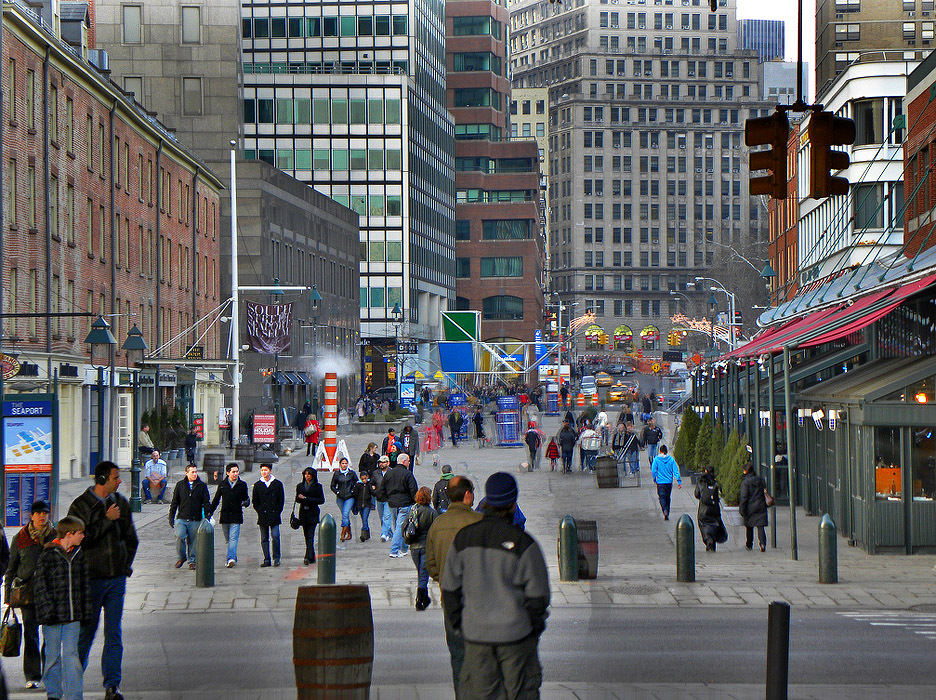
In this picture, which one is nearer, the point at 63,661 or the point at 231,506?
the point at 63,661

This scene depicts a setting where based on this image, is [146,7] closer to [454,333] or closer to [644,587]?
[454,333]

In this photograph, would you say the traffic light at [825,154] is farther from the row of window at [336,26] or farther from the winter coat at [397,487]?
the row of window at [336,26]

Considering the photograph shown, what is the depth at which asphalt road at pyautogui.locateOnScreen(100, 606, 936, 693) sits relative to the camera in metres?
11.9

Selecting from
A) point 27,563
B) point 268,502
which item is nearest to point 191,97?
point 268,502

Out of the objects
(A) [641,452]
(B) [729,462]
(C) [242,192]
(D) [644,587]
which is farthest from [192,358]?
(D) [644,587]

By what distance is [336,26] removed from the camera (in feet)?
365

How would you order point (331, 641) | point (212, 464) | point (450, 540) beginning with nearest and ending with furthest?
point (331, 641), point (450, 540), point (212, 464)

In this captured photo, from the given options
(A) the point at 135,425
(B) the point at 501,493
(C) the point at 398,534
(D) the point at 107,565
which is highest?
(B) the point at 501,493

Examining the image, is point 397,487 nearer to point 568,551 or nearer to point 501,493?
point 568,551

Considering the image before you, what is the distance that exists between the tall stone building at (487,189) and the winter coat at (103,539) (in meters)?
132

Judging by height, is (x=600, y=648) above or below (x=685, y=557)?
below

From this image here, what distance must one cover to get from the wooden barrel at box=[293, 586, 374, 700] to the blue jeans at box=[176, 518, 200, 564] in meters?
11.5

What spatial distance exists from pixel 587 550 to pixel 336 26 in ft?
321

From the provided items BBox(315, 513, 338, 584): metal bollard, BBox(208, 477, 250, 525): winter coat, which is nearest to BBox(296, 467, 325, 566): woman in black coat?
BBox(208, 477, 250, 525): winter coat
